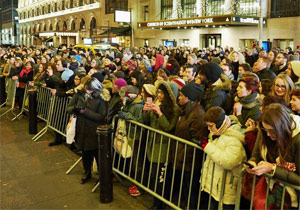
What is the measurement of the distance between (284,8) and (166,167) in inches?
947

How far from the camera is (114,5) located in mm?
45188

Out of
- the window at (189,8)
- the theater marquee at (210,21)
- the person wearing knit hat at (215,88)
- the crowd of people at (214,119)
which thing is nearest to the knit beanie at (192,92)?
the crowd of people at (214,119)

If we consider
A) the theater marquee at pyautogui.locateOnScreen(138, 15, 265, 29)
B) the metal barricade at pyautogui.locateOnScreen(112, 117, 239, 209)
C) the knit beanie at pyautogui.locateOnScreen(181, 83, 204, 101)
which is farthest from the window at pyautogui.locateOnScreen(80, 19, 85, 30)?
the knit beanie at pyautogui.locateOnScreen(181, 83, 204, 101)

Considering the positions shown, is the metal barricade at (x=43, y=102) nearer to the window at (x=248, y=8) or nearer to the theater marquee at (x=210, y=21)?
the theater marquee at (x=210, y=21)

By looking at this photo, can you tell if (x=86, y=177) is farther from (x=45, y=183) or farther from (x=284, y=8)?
(x=284, y=8)

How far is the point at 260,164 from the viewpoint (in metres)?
3.18

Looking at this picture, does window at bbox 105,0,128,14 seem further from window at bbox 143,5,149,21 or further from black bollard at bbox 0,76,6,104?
black bollard at bbox 0,76,6,104

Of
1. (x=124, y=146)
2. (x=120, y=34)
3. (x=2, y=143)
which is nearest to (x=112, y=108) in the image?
(x=124, y=146)

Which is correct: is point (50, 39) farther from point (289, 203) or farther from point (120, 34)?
point (289, 203)

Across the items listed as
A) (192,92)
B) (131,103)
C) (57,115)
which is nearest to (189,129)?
(192,92)

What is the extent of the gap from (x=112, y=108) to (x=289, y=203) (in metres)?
3.48

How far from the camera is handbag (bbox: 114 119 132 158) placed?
5.34 metres

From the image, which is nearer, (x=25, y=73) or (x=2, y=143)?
(x=2, y=143)

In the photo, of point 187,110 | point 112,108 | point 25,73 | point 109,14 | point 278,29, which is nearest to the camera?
point 187,110
